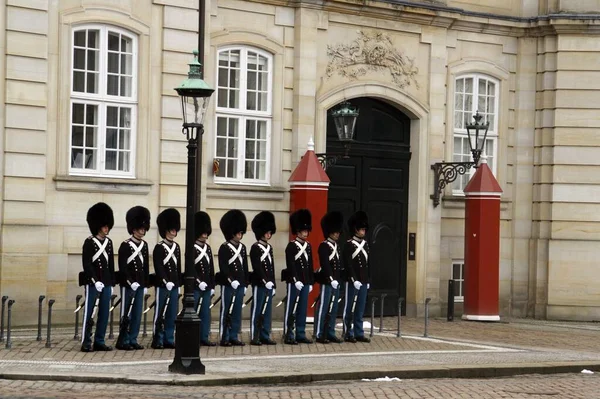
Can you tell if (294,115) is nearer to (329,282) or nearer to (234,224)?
(329,282)

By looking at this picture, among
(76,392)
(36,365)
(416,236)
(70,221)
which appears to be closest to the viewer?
(76,392)

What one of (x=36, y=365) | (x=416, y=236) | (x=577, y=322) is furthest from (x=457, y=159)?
(x=36, y=365)

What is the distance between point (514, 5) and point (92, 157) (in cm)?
908

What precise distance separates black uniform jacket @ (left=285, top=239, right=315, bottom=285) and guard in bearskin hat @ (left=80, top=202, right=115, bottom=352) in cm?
271

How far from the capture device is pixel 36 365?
15492mm

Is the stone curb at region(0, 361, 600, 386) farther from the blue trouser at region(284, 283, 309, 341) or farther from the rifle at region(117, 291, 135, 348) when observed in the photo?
the blue trouser at region(284, 283, 309, 341)

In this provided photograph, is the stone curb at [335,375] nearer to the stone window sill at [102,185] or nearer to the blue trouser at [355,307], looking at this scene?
the blue trouser at [355,307]

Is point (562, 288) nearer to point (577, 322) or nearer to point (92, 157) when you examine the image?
point (577, 322)

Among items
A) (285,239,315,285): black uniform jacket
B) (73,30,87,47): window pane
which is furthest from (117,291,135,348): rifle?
(73,30,87,47): window pane

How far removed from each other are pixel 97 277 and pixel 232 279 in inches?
81.7

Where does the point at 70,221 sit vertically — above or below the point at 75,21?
below

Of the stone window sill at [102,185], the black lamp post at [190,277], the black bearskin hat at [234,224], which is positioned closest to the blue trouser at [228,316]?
the black bearskin hat at [234,224]

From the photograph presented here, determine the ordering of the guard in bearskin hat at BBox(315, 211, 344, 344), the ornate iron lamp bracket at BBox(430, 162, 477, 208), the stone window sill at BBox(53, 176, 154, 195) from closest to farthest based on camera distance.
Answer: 1. the guard in bearskin hat at BBox(315, 211, 344, 344)
2. the stone window sill at BBox(53, 176, 154, 195)
3. the ornate iron lamp bracket at BBox(430, 162, 477, 208)

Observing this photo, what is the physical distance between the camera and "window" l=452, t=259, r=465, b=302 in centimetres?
2602
